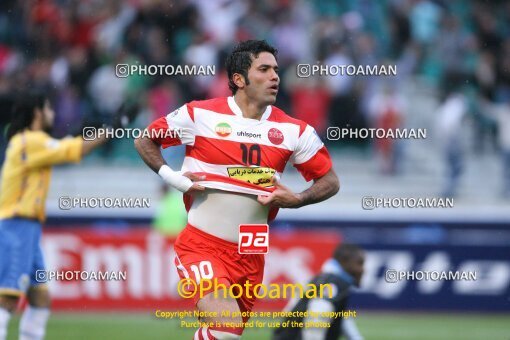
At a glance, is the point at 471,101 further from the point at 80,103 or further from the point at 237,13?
the point at 80,103

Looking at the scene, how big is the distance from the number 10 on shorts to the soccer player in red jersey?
45mm

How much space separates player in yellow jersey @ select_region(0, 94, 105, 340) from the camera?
31.8 feet

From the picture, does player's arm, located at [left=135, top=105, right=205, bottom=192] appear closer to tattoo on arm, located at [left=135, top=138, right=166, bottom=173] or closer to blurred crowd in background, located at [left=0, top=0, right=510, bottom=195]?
tattoo on arm, located at [left=135, top=138, right=166, bottom=173]

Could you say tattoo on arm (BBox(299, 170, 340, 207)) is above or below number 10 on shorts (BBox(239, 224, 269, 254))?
above

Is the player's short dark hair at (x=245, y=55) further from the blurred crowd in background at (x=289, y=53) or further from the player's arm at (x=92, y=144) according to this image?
the blurred crowd in background at (x=289, y=53)

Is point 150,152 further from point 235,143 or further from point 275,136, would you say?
point 275,136

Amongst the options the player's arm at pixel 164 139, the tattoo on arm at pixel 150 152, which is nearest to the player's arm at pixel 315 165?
the player's arm at pixel 164 139

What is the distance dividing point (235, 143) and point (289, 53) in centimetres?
947

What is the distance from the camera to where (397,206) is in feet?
48.3

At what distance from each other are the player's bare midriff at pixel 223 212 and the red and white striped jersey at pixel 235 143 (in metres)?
0.07

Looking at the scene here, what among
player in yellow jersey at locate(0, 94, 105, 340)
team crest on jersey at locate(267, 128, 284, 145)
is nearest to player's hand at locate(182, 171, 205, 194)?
team crest on jersey at locate(267, 128, 284, 145)

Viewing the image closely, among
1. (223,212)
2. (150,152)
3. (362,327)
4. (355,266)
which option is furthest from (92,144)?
(362,327)

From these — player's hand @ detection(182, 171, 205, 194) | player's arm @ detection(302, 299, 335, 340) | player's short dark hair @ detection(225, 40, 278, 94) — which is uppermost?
player's short dark hair @ detection(225, 40, 278, 94)

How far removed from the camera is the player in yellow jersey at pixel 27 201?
9.68 meters
